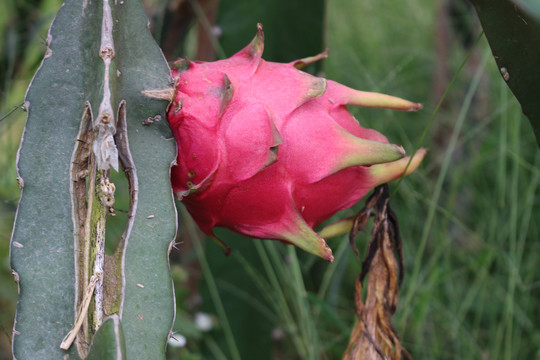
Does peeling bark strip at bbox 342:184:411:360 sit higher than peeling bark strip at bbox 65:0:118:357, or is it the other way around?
peeling bark strip at bbox 65:0:118:357

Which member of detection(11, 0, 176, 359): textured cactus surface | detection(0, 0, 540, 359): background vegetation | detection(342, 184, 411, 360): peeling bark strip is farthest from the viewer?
detection(0, 0, 540, 359): background vegetation

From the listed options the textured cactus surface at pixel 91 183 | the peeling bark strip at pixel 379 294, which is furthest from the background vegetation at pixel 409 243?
the textured cactus surface at pixel 91 183

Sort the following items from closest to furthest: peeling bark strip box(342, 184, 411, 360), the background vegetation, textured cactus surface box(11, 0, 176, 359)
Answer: textured cactus surface box(11, 0, 176, 359) → peeling bark strip box(342, 184, 411, 360) → the background vegetation

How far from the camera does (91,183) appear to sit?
469 millimetres

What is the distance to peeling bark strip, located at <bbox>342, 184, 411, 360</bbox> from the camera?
585 millimetres

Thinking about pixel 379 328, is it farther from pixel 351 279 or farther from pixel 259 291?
pixel 351 279

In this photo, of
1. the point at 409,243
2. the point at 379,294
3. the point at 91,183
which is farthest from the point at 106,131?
the point at 409,243

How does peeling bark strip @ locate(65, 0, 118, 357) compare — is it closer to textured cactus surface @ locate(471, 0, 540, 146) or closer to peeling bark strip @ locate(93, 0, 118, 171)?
peeling bark strip @ locate(93, 0, 118, 171)

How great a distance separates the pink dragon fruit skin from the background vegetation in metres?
0.18

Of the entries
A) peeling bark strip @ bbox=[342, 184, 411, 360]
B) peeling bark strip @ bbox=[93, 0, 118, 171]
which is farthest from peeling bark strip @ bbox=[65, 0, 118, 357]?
peeling bark strip @ bbox=[342, 184, 411, 360]

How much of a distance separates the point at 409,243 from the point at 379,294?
51cm

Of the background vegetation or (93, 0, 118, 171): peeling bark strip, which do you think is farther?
the background vegetation

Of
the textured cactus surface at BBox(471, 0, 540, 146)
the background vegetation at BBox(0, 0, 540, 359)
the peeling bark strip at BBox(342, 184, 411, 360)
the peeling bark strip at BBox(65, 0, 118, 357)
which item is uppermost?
the textured cactus surface at BBox(471, 0, 540, 146)

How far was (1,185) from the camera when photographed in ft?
3.64
